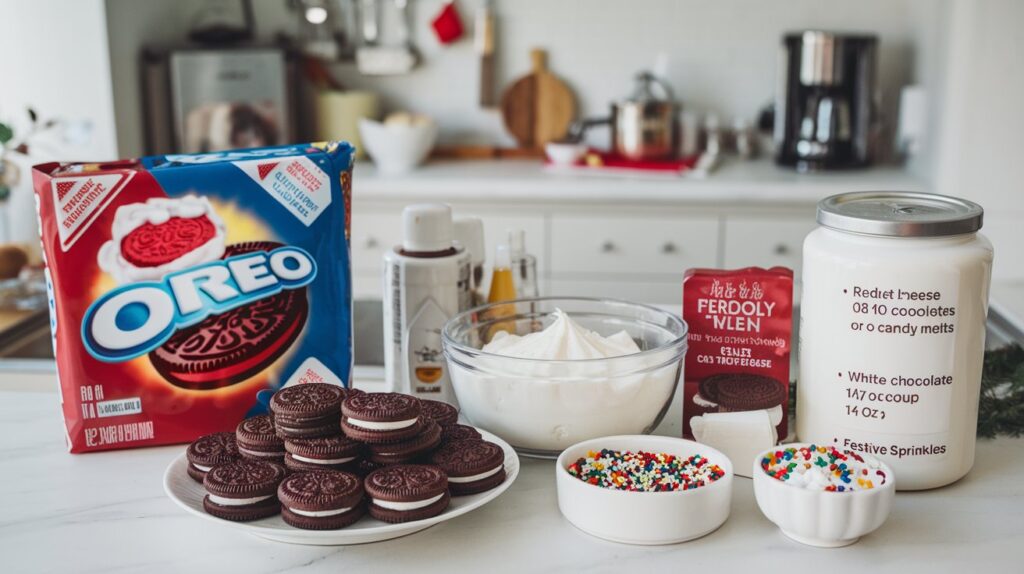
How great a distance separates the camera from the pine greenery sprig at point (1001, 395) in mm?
1095

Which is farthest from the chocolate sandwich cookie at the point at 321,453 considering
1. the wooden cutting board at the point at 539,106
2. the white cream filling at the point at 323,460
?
the wooden cutting board at the point at 539,106

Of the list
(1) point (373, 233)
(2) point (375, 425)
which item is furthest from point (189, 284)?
(1) point (373, 233)

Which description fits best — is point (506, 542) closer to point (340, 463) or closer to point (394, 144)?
point (340, 463)

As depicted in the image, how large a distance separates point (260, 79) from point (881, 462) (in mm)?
2629

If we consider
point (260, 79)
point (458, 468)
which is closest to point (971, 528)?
point (458, 468)

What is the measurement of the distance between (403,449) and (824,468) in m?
0.36

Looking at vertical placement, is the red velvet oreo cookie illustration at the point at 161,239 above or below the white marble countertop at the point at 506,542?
above

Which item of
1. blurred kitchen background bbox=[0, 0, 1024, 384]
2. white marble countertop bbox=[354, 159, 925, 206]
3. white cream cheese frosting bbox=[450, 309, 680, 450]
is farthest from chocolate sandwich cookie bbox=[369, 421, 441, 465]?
white marble countertop bbox=[354, 159, 925, 206]

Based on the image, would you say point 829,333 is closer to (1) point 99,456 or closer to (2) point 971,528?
(2) point 971,528

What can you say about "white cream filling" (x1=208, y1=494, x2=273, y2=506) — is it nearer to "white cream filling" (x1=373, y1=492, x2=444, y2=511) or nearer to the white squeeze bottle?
"white cream filling" (x1=373, y1=492, x2=444, y2=511)

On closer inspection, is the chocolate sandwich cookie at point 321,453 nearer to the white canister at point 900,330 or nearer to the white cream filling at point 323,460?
the white cream filling at point 323,460

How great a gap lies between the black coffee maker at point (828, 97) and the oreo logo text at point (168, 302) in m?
2.25

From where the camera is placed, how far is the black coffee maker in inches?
116

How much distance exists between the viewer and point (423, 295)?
44.1 inches
